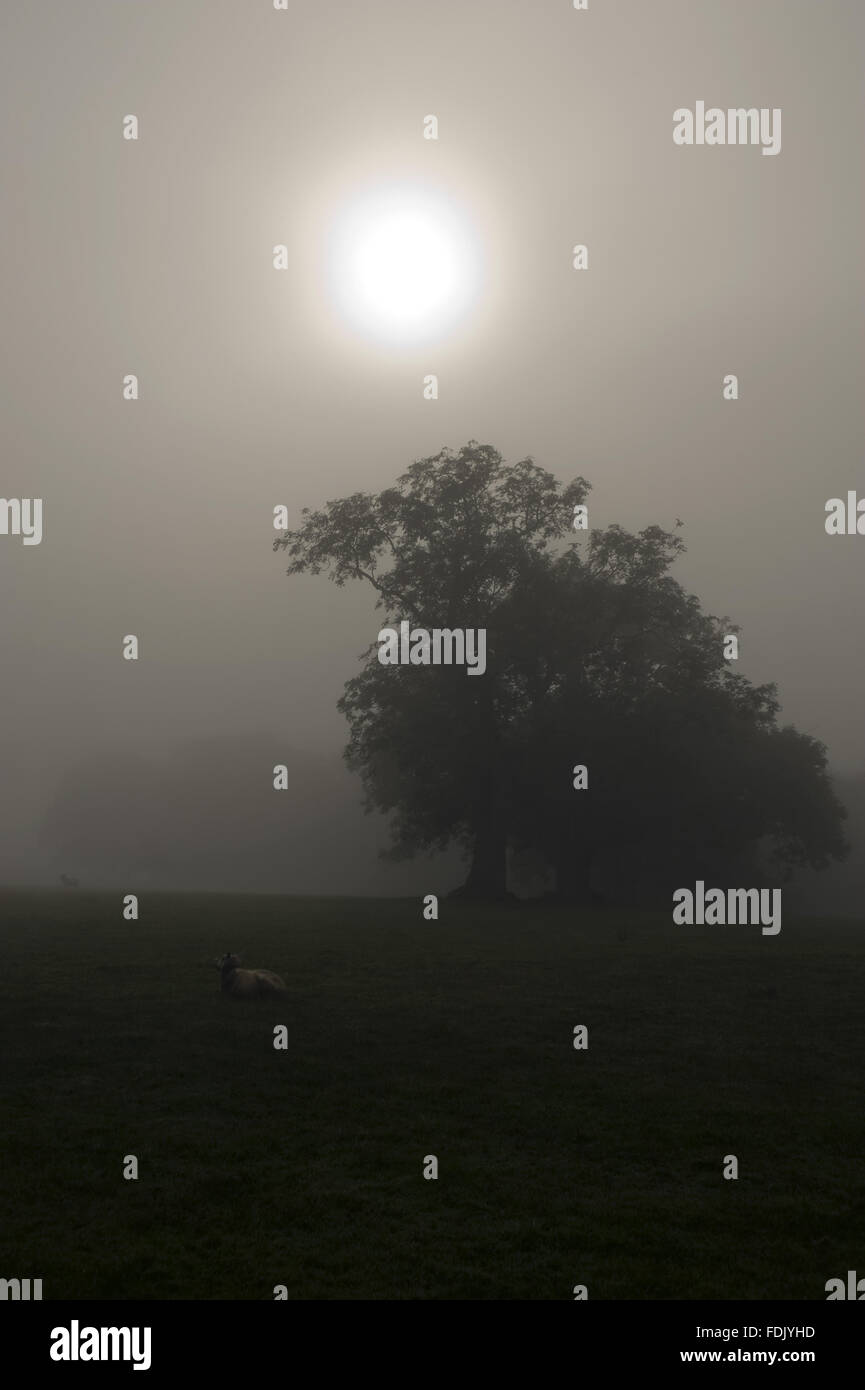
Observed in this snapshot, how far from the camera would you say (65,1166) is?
14242mm

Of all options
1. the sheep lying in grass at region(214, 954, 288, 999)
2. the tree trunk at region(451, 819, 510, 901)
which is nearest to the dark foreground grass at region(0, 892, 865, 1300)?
the sheep lying in grass at region(214, 954, 288, 999)

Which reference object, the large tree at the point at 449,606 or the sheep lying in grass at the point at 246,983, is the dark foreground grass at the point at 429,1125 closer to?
the sheep lying in grass at the point at 246,983

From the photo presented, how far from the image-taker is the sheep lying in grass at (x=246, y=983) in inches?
911

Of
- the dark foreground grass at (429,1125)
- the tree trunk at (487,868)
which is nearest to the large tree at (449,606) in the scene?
the tree trunk at (487,868)

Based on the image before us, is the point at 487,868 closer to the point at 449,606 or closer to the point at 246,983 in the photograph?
the point at 449,606

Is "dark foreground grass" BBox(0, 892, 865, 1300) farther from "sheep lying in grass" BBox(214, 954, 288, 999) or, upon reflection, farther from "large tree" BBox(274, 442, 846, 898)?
"large tree" BBox(274, 442, 846, 898)

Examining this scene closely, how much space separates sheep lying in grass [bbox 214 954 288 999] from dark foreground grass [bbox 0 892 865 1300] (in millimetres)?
771

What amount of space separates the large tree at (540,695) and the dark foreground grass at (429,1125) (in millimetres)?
23605

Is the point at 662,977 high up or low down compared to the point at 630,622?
down

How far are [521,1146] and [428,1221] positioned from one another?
2.86 m

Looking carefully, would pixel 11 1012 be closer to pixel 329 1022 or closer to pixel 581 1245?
pixel 329 1022

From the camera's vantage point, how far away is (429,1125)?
52.9 ft

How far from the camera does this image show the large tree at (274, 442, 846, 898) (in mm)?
52625
